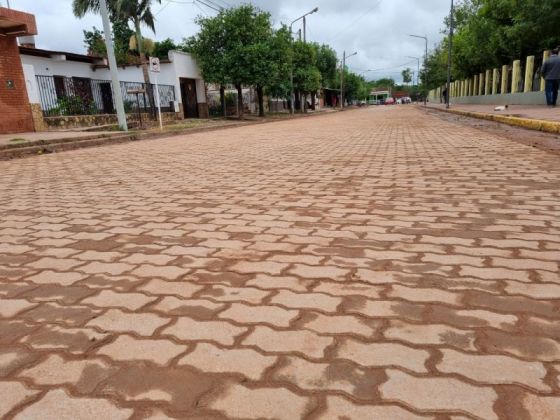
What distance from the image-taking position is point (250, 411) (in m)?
1.52

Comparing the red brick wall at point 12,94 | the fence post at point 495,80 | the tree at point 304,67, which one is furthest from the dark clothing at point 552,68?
the tree at point 304,67

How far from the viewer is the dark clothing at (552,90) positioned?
15.9m

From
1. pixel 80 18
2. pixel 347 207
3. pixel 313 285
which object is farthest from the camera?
pixel 80 18

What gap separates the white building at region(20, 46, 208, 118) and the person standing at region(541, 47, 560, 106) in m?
14.5

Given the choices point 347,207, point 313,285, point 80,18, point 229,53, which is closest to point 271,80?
point 229,53

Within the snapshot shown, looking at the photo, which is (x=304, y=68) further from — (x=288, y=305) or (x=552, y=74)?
(x=288, y=305)

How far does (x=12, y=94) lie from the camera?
1462 centimetres

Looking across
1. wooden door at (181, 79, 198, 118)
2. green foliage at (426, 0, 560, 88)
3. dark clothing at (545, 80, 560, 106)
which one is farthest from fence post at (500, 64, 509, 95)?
wooden door at (181, 79, 198, 118)

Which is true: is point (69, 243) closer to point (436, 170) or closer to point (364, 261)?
point (364, 261)

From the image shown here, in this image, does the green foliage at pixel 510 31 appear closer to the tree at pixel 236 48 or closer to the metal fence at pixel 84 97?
the tree at pixel 236 48

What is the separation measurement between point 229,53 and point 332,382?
26533 millimetres

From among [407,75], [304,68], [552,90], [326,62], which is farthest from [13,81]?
[407,75]

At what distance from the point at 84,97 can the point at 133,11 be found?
703 cm

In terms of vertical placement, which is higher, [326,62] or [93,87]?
[326,62]
